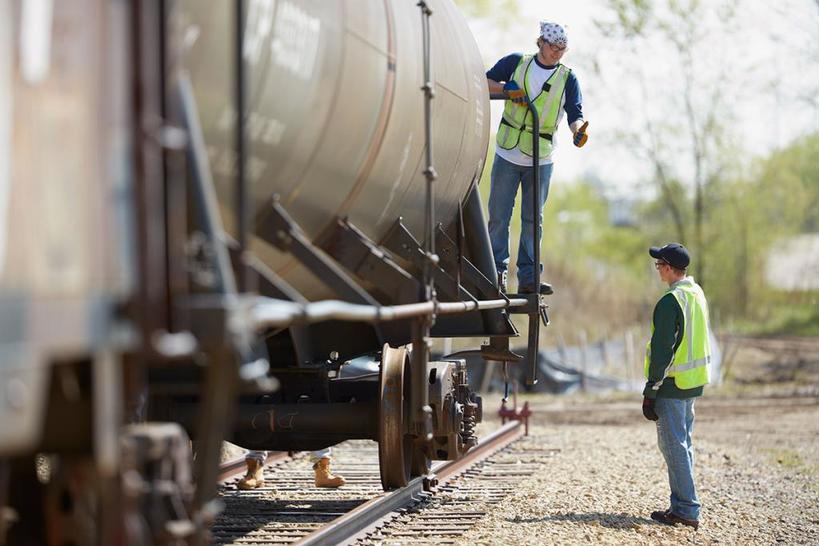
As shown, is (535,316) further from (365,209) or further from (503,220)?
(365,209)

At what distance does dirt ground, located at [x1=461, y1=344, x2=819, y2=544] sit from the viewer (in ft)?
28.4

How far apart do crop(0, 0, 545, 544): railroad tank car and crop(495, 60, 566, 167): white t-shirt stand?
217cm

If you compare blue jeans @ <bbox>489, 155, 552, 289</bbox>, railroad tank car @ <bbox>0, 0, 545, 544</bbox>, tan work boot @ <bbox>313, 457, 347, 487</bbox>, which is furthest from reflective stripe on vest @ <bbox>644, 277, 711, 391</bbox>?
tan work boot @ <bbox>313, 457, 347, 487</bbox>

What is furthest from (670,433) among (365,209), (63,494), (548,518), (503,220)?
(63,494)

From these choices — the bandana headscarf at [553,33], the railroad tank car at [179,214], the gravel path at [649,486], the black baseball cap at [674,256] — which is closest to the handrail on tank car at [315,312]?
the railroad tank car at [179,214]

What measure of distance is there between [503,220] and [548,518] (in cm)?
243

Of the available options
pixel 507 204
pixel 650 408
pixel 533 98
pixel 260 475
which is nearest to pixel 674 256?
pixel 650 408

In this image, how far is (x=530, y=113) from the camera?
979 centimetres

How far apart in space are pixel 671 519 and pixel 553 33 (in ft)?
12.6

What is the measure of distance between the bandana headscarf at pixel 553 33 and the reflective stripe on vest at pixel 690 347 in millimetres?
2132

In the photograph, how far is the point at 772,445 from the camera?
50.3 feet

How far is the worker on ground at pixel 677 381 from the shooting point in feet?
29.2

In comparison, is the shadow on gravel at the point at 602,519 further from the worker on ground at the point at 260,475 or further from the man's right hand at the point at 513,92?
the man's right hand at the point at 513,92

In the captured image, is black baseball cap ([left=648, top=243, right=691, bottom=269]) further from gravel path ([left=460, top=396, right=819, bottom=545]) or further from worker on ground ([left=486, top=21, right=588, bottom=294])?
gravel path ([left=460, top=396, right=819, bottom=545])
